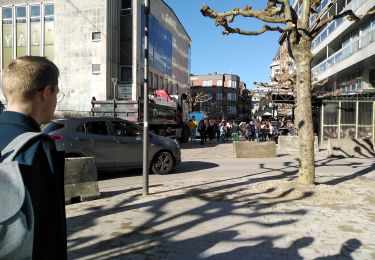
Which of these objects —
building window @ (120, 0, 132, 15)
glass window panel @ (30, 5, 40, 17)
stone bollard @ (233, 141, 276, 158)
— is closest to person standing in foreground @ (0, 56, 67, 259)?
stone bollard @ (233, 141, 276, 158)

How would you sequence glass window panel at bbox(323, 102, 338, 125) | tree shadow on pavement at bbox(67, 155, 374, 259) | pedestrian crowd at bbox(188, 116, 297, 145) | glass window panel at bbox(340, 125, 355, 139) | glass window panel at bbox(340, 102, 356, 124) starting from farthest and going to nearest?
pedestrian crowd at bbox(188, 116, 297, 145)
glass window panel at bbox(323, 102, 338, 125)
glass window panel at bbox(340, 125, 355, 139)
glass window panel at bbox(340, 102, 356, 124)
tree shadow on pavement at bbox(67, 155, 374, 259)

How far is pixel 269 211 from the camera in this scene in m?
6.68

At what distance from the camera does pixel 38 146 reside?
5.45 ft

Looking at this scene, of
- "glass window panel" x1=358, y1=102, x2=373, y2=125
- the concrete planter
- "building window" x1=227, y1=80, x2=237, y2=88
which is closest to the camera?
the concrete planter

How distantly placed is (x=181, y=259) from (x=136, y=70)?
29750 mm

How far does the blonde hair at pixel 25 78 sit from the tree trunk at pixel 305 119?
7.05m

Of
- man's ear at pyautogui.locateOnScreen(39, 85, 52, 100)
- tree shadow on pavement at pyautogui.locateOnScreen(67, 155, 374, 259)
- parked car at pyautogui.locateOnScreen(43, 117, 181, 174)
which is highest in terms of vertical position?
man's ear at pyautogui.locateOnScreen(39, 85, 52, 100)

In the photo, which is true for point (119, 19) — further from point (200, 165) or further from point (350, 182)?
point (350, 182)

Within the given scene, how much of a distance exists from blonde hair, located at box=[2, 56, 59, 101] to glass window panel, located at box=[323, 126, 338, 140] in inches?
771

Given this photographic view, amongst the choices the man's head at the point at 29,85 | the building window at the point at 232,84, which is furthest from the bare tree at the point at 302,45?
the building window at the point at 232,84

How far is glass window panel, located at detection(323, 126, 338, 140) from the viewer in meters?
20.0

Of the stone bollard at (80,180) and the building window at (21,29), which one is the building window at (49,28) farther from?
the stone bollard at (80,180)

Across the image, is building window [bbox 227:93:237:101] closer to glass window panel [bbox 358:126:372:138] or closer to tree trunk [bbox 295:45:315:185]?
glass window panel [bbox 358:126:372:138]

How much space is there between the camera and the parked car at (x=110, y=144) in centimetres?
986
